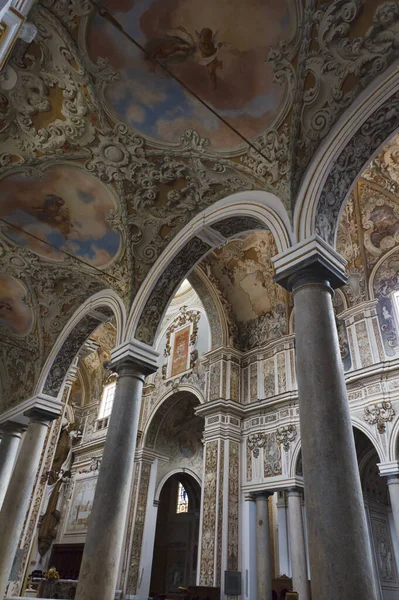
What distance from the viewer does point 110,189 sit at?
794 centimetres

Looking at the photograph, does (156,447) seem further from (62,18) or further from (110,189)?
(62,18)

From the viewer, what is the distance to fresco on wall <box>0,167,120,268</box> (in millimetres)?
7809

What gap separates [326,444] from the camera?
412cm

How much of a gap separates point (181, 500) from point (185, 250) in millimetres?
12528

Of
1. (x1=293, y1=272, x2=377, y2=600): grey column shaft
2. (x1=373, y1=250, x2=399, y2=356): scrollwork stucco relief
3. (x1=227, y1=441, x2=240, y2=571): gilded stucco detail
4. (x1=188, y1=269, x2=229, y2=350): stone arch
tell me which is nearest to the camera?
(x1=293, y1=272, x2=377, y2=600): grey column shaft

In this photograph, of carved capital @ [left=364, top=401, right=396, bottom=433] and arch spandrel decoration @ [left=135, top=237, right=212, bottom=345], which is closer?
arch spandrel decoration @ [left=135, top=237, right=212, bottom=345]

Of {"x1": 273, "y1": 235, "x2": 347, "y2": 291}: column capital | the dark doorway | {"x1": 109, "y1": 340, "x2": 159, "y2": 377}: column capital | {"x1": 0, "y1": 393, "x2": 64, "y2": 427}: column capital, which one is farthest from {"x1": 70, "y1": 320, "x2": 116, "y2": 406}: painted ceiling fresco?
{"x1": 273, "y1": 235, "x2": 347, "y2": 291}: column capital

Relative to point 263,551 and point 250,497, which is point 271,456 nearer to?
point 250,497

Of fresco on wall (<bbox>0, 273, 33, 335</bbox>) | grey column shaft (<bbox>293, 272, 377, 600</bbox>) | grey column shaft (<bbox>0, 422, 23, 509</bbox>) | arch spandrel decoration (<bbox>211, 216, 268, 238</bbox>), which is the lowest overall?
grey column shaft (<bbox>293, 272, 377, 600</bbox>)

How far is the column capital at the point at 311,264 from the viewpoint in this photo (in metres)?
5.36

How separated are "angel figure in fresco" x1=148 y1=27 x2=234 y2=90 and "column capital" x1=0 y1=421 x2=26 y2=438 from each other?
9396mm

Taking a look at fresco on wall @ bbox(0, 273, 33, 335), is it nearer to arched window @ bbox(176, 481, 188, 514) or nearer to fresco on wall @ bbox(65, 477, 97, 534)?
fresco on wall @ bbox(65, 477, 97, 534)

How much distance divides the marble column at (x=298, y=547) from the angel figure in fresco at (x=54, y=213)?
7899 mm

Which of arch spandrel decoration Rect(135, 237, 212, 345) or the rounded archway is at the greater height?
arch spandrel decoration Rect(135, 237, 212, 345)
